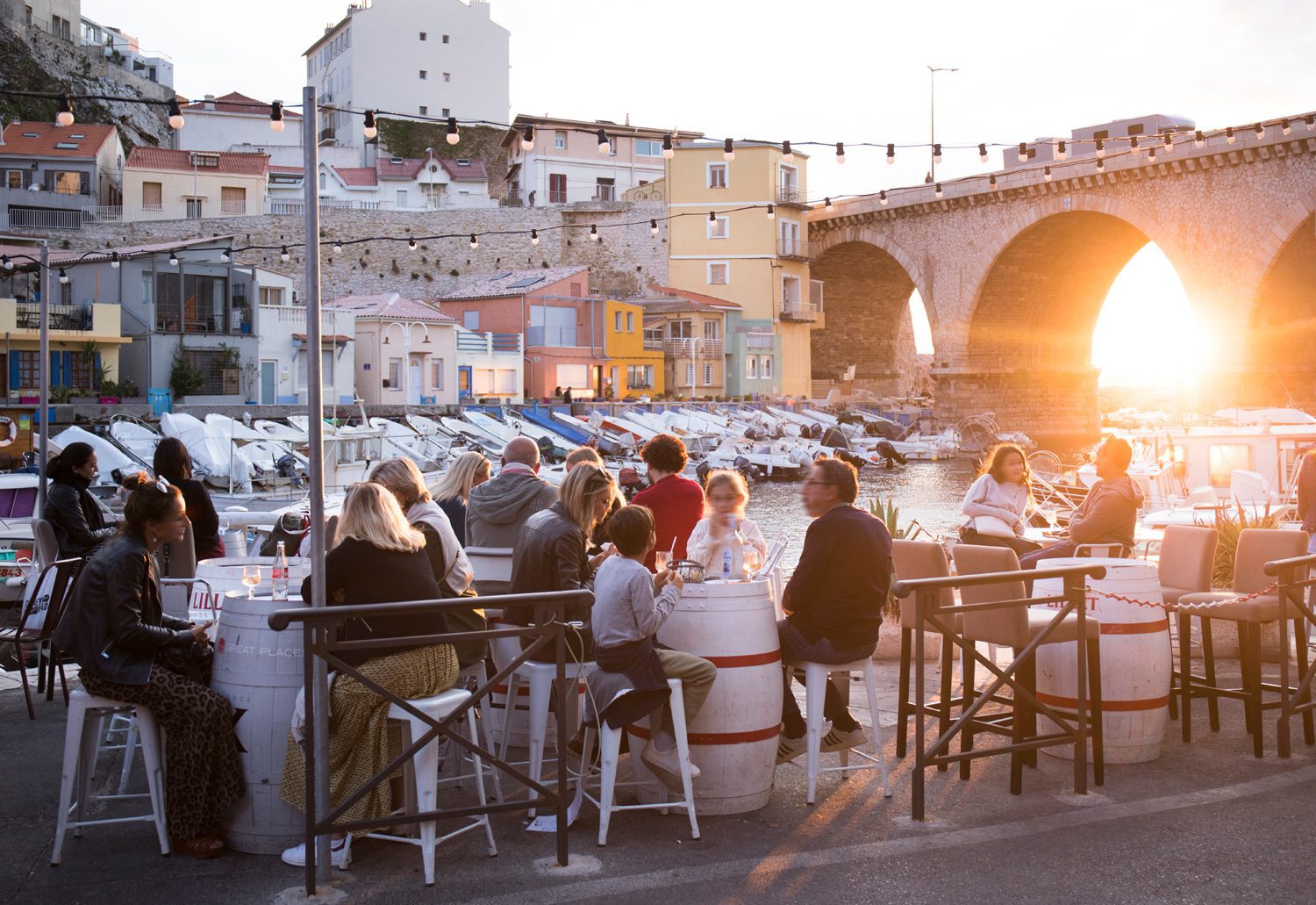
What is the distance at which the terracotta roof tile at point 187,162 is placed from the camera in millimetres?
50156

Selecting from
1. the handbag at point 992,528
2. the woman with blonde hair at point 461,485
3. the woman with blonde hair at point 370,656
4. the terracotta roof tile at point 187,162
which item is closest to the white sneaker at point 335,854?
the woman with blonde hair at point 370,656

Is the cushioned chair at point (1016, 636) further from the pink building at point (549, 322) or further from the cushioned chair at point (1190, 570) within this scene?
the pink building at point (549, 322)

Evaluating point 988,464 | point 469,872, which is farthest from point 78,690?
point 988,464

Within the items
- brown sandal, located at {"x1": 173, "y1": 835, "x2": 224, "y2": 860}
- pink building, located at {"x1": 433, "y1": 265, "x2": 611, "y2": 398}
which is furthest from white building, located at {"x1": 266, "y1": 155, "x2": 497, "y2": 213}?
brown sandal, located at {"x1": 173, "y1": 835, "x2": 224, "y2": 860}

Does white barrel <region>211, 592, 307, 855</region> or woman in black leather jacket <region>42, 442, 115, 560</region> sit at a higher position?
woman in black leather jacket <region>42, 442, 115, 560</region>

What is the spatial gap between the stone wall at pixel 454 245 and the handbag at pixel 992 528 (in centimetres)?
4431

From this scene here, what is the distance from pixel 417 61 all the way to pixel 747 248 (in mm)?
26195

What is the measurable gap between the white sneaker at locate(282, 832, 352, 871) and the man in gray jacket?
2198mm

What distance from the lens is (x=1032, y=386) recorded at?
49.5 m

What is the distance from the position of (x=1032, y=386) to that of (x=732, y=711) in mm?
47510

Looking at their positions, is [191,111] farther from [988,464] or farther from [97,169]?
[988,464]

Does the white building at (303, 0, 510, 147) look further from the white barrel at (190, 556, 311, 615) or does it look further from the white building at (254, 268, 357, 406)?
the white barrel at (190, 556, 311, 615)

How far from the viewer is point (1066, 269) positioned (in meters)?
48.0

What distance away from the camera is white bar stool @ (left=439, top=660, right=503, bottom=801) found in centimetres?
470
